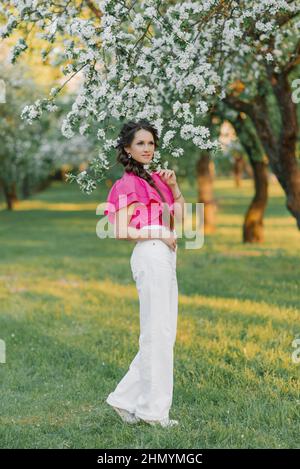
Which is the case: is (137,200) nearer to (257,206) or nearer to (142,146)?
(142,146)

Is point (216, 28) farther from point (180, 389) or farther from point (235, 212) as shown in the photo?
point (235, 212)

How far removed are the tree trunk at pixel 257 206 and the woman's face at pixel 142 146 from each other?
13.8 meters

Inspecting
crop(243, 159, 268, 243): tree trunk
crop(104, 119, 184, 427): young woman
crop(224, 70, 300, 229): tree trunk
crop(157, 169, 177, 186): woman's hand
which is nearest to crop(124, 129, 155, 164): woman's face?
crop(104, 119, 184, 427): young woman

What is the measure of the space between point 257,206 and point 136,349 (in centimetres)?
1243

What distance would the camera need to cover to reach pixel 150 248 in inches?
211

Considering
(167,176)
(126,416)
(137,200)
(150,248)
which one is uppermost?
(167,176)

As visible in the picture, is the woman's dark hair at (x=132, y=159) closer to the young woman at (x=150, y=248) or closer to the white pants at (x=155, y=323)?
the young woman at (x=150, y=248)

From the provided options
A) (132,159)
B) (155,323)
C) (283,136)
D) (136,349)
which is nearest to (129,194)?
(132,159)

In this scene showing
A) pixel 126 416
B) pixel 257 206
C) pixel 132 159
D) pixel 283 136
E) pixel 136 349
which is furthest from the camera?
pixel 257 206

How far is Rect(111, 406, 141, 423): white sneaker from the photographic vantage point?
5856 mm

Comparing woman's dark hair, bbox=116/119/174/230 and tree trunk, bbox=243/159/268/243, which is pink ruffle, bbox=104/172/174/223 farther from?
tree trunk, bbox=243/159/268/243

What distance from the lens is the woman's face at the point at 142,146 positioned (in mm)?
5516

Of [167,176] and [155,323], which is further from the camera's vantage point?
[167,176]

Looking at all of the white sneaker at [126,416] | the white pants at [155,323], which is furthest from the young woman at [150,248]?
A: the white sneaker at [126,416]
